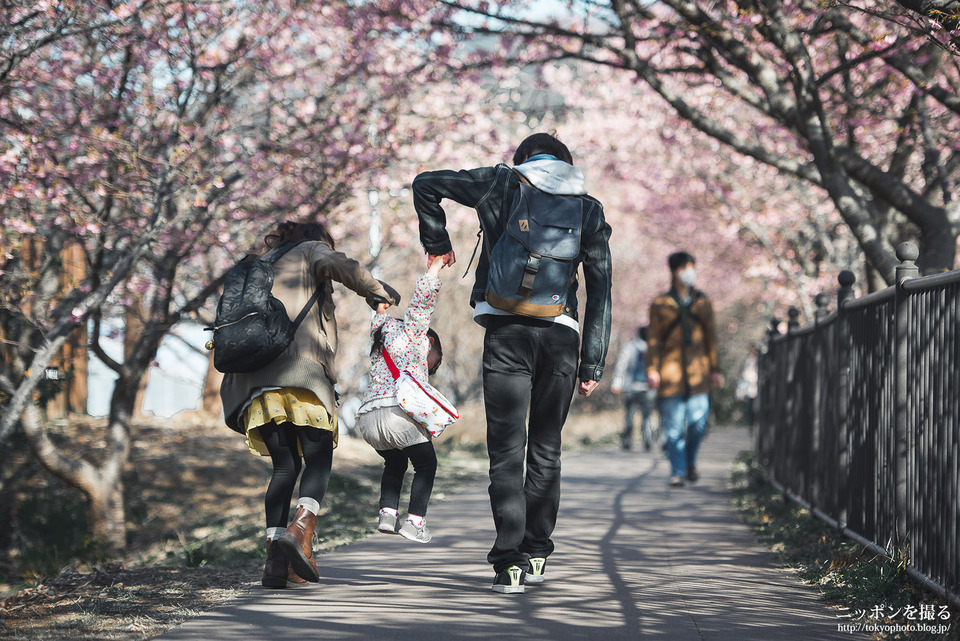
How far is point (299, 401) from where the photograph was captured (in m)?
4.66

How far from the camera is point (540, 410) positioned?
4.53 metres

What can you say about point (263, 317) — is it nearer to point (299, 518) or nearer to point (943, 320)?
point (299, 518)

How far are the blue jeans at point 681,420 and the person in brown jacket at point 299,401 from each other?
4557 millimetres

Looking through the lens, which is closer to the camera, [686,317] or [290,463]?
[290,463]

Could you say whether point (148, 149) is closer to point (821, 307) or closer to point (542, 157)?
point (542, 157)

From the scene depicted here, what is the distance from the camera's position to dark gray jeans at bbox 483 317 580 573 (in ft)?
14.4

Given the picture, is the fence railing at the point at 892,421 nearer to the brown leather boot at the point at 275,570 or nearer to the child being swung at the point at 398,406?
the child being swung at the point at 398,406

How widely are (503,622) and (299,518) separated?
1.11m

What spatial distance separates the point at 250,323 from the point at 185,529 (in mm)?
5291

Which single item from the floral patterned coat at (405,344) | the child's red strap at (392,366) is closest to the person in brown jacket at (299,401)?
the floral patterned coat at (405,344)

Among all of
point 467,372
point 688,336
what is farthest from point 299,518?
point 467,372

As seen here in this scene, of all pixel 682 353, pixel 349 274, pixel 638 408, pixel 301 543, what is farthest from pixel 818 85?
pixel 638 408

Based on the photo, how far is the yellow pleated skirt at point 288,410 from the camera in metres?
4.62

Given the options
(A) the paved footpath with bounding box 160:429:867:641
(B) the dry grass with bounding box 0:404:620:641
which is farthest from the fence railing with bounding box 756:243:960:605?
(B) the dry grass with bounding box 0:404:620:641
